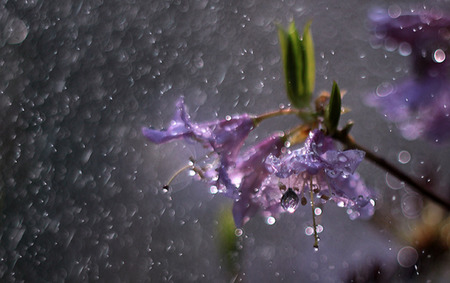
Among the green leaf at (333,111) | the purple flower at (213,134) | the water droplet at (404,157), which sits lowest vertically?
the water droplet at (404,157)

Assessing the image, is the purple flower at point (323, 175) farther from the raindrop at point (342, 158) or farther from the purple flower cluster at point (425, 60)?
the purple flower cluster at point (425, 60)

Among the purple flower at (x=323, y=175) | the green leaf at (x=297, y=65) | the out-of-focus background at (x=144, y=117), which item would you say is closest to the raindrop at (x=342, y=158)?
the purple flower at (x=323, y=175)

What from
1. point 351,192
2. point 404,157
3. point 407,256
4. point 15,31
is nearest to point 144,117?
point 15,31

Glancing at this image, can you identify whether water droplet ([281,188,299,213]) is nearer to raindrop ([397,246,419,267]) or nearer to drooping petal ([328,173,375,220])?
drooping petal ([328,173,375,220])

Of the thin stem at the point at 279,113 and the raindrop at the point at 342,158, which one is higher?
the raindrop at the point at 342,158

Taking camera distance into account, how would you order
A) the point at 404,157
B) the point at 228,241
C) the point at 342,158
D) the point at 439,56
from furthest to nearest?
the point at 404,157 → the point at 228,241 → the point at 439,56 → the point at 342,158

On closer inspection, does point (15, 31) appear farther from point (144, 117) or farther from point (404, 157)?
point (404, 157)
